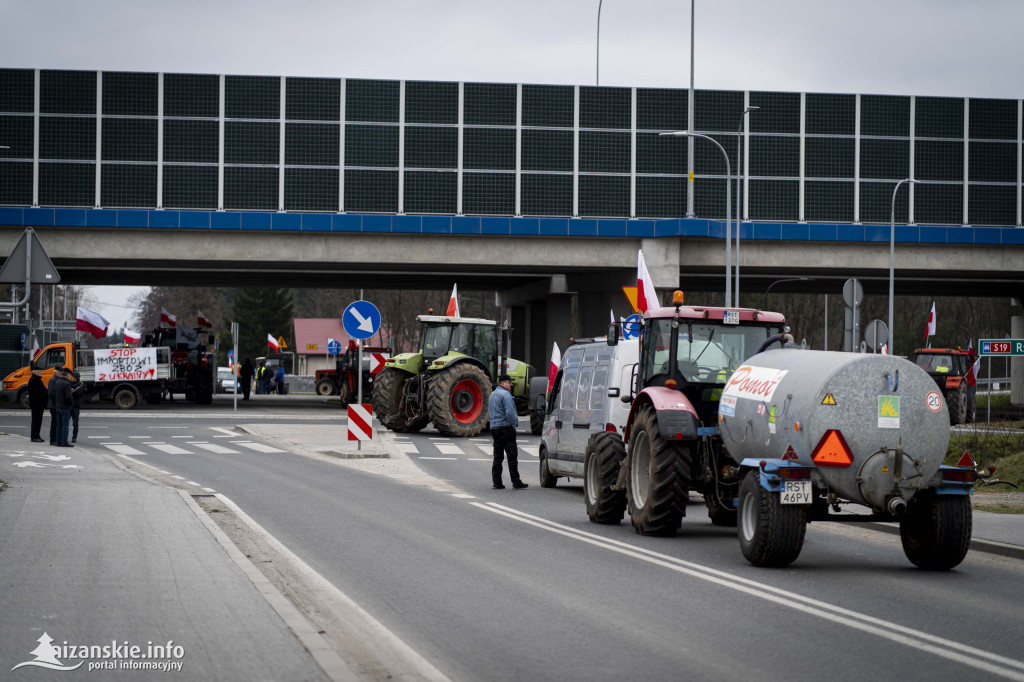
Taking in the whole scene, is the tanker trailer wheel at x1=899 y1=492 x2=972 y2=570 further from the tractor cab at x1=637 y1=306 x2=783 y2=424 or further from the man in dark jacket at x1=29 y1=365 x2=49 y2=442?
the man in dark jacket at x1=29 y1=365 x2=49 y2=442

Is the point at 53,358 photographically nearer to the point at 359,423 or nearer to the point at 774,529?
the point at 359,423

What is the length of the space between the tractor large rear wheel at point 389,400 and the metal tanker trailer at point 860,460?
68.5 ft

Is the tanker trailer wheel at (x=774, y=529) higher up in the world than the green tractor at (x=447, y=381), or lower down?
lower down

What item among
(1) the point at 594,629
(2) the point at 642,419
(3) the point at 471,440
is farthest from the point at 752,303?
(1) the point at 594,629

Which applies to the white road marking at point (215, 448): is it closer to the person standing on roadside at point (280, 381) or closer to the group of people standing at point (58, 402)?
the group of people standing at point (58, 402)

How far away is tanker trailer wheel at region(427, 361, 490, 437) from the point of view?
96.8ft

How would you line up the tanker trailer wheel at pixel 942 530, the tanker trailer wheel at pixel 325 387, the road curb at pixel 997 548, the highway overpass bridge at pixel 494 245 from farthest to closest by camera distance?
the tanker trailer wheel at pixel 325 387 < the highway overpass bridge at pixel 494 245 < the road curb at pixel 997 548 < the tanker trailer wheel at pixel 942 530

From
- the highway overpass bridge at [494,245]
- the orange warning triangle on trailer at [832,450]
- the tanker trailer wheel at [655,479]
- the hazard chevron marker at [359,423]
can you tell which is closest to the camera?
the orange warning triangle on trailer at [832,450]

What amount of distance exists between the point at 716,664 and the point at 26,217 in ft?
130

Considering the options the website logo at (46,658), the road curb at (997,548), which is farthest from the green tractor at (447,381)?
the website logo at (46,658)

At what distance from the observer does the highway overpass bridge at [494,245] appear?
42.9m

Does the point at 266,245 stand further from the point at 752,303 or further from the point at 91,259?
the point at 752,303

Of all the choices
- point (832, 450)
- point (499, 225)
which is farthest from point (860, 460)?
point (499, 225)

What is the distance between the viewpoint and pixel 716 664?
6.96 m
